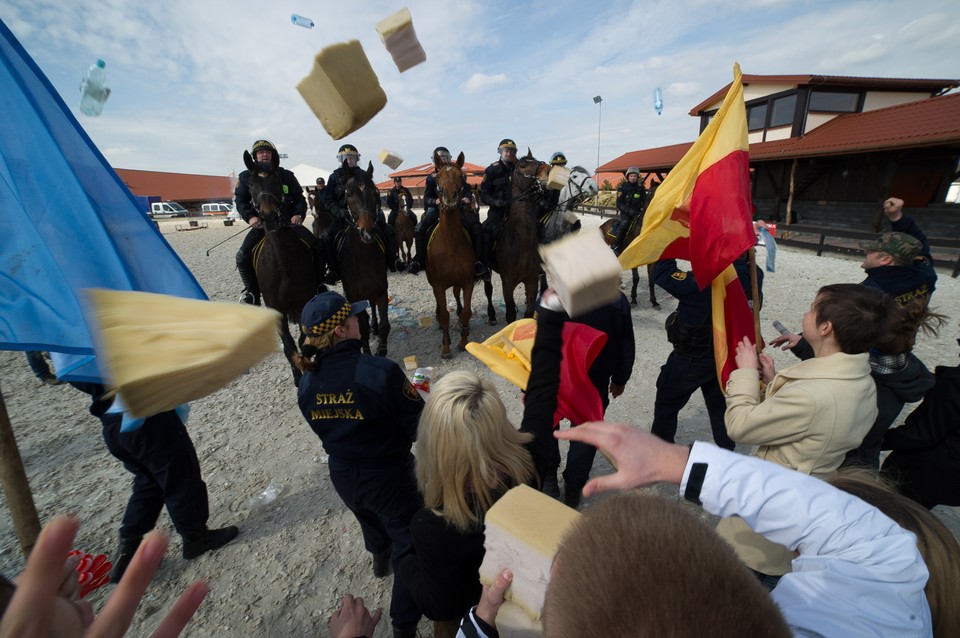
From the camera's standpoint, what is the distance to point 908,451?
2398mm

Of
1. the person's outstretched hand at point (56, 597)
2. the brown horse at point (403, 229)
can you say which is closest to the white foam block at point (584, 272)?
the person's outstretched hand at point (56, 597)

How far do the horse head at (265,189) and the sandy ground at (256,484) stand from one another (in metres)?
2.49

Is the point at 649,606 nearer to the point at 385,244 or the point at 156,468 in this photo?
the point at 156,468

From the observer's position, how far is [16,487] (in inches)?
63.5

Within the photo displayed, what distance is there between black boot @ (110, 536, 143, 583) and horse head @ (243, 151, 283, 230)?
368 cm

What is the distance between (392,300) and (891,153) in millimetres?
16613

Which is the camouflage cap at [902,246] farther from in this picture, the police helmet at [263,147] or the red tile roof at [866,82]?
the red tile roof at [866,82]

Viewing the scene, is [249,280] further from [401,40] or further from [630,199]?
[630,199]

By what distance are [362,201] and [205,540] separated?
4461 millimetres

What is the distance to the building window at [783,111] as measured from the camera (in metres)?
16.2

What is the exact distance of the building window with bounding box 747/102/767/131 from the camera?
17391 millimetres

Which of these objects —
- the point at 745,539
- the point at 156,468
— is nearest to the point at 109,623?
the point at 745,539

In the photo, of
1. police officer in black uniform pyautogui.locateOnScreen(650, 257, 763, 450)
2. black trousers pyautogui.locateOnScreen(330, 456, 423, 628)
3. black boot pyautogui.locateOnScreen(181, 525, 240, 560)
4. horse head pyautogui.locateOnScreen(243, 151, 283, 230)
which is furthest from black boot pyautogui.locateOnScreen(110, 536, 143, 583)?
police officer in black uniform pyautogui.locateOnScreen(650, 257, 763, 450)

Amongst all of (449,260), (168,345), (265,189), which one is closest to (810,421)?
(168,345)
